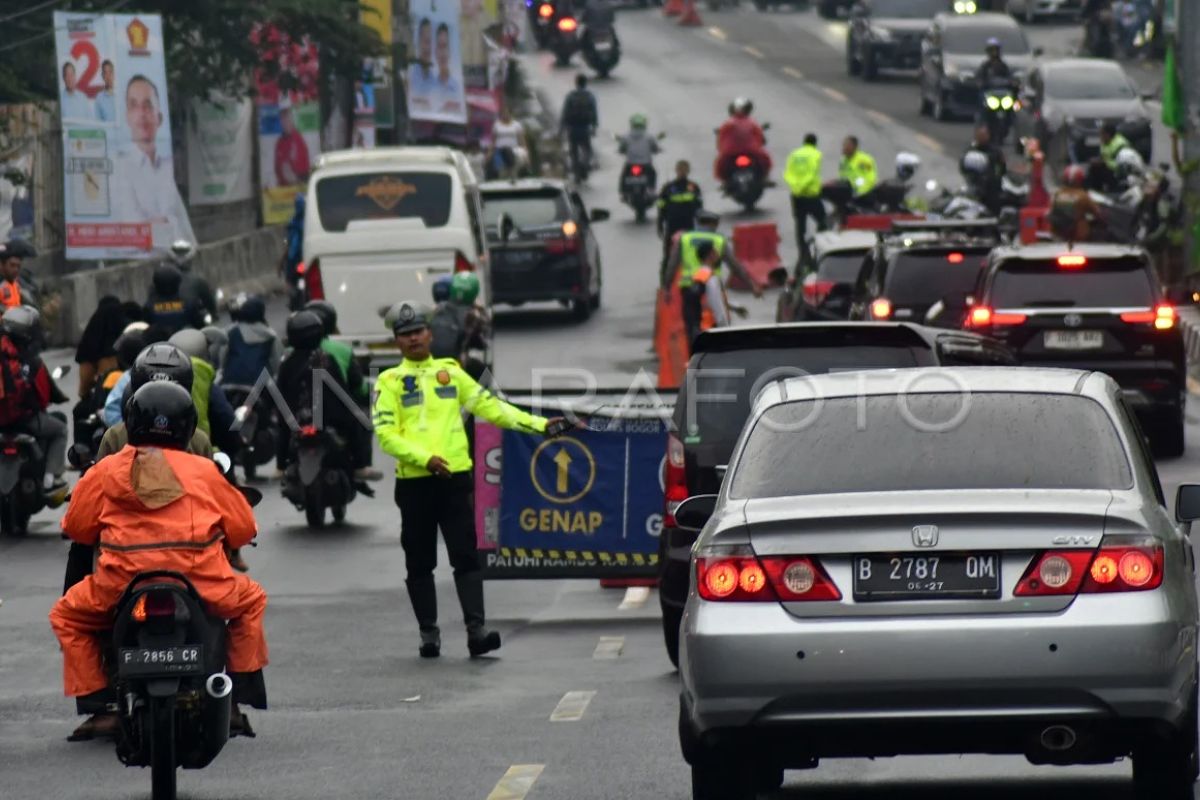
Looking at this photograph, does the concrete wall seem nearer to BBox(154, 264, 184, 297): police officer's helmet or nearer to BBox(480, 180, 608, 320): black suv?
BBox(480, 180, 608, 320): black suv

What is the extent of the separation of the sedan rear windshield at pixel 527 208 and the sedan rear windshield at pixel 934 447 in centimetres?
2517

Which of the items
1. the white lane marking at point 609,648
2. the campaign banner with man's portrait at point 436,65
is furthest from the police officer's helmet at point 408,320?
the campaign banner with man's portrait at point 436,65

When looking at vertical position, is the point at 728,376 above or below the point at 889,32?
below

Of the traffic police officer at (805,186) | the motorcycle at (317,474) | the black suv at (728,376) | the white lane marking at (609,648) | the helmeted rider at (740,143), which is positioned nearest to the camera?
the black suv at (728,376)

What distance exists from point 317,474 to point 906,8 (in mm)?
44504

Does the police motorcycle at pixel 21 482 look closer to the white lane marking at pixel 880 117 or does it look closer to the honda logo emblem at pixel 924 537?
the honda logo emblem at pixel 924 537

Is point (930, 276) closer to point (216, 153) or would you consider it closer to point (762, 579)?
point (216, 153)

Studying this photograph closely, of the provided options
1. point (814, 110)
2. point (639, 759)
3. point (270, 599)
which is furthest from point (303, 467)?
point (814, 110)

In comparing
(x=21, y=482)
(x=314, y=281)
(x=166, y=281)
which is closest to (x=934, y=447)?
(x=21, y=482)

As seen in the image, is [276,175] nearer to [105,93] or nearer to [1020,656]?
[105,93]

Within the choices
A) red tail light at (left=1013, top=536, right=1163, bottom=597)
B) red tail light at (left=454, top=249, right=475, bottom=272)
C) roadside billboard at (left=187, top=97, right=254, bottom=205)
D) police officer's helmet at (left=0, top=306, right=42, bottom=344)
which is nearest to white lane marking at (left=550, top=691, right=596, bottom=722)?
red tail light at (left=1013, top=536, right=1163, bottom=597)

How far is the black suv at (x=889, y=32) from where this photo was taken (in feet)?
204

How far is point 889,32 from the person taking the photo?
62.7m

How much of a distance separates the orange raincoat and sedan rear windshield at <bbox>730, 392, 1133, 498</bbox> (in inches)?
65.9
